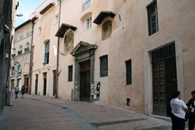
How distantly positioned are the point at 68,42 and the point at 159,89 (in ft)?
42.6

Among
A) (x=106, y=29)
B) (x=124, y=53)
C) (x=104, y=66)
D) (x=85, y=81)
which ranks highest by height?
(x=106, y=29)

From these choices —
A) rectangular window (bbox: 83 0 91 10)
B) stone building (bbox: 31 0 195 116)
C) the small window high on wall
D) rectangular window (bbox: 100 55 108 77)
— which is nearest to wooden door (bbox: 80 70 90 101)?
stone building (bbox: 31 0 195 116)

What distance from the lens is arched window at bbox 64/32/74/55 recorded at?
62.9ft

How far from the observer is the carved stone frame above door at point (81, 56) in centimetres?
1498

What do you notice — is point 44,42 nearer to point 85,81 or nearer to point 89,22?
point 89,22

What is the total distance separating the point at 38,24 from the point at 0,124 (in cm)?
2193

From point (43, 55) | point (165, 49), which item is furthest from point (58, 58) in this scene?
point (165, 49)

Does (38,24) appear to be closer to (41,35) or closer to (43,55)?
(41,35)

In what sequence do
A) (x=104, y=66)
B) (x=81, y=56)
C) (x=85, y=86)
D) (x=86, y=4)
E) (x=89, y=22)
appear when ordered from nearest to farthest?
(x=104, y=66), (x=85, y=86), (x=81, y=56), (x=89, y=22), (x=86, y=4)

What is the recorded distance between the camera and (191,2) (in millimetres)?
6809

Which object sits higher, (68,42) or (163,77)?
(68,42)

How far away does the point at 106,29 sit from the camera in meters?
14.5

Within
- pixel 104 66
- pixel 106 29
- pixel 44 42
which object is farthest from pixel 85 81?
pixel 44 42

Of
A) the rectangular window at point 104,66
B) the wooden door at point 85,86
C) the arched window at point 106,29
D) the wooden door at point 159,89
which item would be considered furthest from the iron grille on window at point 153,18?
the wooden door at point 85,86
